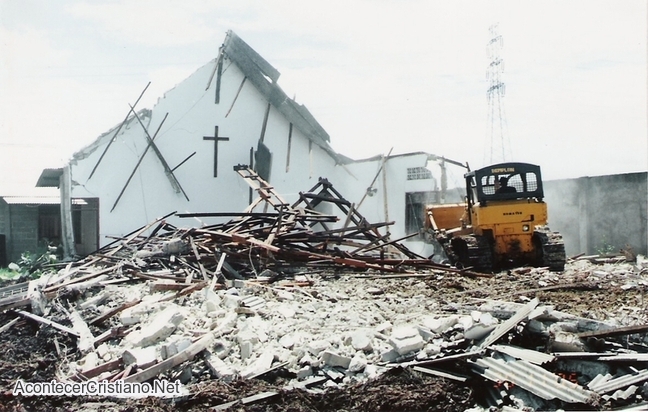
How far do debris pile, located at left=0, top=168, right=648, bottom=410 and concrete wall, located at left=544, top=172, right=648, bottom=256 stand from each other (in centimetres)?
491

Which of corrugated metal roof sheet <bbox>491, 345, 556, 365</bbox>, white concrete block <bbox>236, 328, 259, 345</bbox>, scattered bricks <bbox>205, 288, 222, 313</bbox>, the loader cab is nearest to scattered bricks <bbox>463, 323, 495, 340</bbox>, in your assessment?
corrugated metal roof sheet <bbox>491, 345, 556, 365</bbox>

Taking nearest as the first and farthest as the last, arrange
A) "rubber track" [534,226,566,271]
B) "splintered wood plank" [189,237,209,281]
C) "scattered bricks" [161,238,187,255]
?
"splintered wood plank" [189,237,209,281]
"scattered bricks" [161,238,187,255]
"rubber track" [534,226,566,271]

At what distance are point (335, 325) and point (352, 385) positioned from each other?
1.58 meters

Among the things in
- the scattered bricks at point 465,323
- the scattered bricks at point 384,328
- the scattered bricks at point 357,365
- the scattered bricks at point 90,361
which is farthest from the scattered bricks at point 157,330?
the scattered bricks at point 465,323

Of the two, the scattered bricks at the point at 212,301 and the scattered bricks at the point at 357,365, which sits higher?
the scattered bricks at the point at 212,301

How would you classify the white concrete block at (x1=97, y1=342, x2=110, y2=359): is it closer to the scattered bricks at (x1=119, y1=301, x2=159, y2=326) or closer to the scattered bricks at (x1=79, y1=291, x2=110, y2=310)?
the scattered bricks at (x1=119, y1=301, x2=159, y2=326)

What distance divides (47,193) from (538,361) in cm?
1590

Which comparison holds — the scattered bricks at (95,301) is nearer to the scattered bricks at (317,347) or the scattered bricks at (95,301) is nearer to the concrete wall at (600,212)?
the scattered bricks at (317,347)

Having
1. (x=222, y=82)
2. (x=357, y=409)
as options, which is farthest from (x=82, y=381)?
(x=222, y=82)

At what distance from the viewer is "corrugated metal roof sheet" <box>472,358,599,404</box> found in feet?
17.1

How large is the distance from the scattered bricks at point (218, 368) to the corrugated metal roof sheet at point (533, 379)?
2500 mm

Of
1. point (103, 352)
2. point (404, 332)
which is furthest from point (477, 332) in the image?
point (103, 352)

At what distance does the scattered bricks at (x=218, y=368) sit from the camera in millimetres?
5906

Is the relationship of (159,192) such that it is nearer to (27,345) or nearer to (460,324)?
(27,345)
